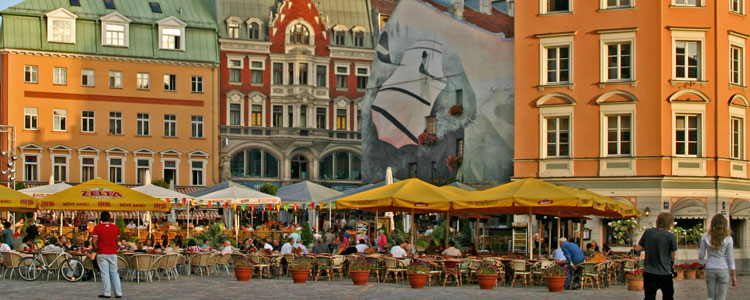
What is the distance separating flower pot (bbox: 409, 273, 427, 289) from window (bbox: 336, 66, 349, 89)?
1971 inches

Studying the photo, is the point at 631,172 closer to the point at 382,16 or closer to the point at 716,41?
the point at 716,41

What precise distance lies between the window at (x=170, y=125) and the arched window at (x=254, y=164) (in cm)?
426

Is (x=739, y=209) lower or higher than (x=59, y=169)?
lower

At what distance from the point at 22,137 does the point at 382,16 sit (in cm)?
2553

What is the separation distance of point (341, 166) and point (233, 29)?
11689 millimetres

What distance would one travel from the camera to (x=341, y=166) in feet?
251

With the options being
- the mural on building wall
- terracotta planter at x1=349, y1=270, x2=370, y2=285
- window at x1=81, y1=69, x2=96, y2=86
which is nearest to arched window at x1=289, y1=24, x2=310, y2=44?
window at x1=81, y1=69, x2=96, y2=86

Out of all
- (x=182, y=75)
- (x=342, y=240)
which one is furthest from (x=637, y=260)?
(x=182, y=75)

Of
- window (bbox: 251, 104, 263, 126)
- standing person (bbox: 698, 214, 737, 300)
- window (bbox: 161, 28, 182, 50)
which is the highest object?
window (bbox: 161, 28, 182, 50)

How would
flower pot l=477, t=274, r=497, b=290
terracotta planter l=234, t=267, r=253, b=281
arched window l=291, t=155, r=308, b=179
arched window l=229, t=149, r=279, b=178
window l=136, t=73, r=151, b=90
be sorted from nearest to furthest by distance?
flower pot l=477, t=274, r=497, b=290, terracotta planter l=234, t=267, r=253, b=281, window l=136, t=73, r=151, b=90, arched window l=229, t=149, r=279, b=178, arched window l=291, t=155, r=308, b=179

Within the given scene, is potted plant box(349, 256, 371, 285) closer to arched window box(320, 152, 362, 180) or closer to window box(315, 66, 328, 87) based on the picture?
arched window box(320, 152, 362, 180)

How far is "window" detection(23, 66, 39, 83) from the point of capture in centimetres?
6769

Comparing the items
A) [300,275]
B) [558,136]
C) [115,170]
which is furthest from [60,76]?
[300,275]

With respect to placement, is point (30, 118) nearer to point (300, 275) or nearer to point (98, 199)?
point (98, 199)
